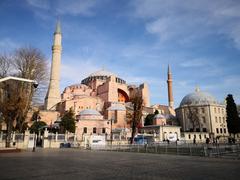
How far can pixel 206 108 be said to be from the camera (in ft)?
155

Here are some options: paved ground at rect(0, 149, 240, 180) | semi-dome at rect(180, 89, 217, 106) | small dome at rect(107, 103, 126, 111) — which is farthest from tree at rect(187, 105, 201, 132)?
paved ground at rect(0, 149, 240, 180)

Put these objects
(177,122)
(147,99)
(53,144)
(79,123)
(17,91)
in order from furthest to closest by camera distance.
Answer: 1. (147,99)
2. (177,122)
3. (79,123)
4. (53,144)
5. (17,91)

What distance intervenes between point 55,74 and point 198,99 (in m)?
30.8

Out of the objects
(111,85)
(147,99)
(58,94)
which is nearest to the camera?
(58,94)

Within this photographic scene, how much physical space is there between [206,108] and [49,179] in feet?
153

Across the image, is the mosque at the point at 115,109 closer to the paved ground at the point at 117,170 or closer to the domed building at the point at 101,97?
the domed building at the point at 101,97

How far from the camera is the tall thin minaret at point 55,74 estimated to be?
4159cm

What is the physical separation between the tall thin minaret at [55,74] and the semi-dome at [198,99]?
28.6 metres

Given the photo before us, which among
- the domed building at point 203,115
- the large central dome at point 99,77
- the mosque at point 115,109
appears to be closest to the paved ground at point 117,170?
the mosque at point 115,109

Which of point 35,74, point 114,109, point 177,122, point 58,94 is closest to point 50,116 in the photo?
point 58,94

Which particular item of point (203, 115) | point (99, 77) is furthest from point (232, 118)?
point (99, 77)

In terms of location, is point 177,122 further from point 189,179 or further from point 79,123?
point 189,179

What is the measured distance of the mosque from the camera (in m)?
37.8

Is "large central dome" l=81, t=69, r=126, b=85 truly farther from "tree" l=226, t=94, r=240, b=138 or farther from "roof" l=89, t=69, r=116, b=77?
"tree" l=226, t=94, r=240, b=138
